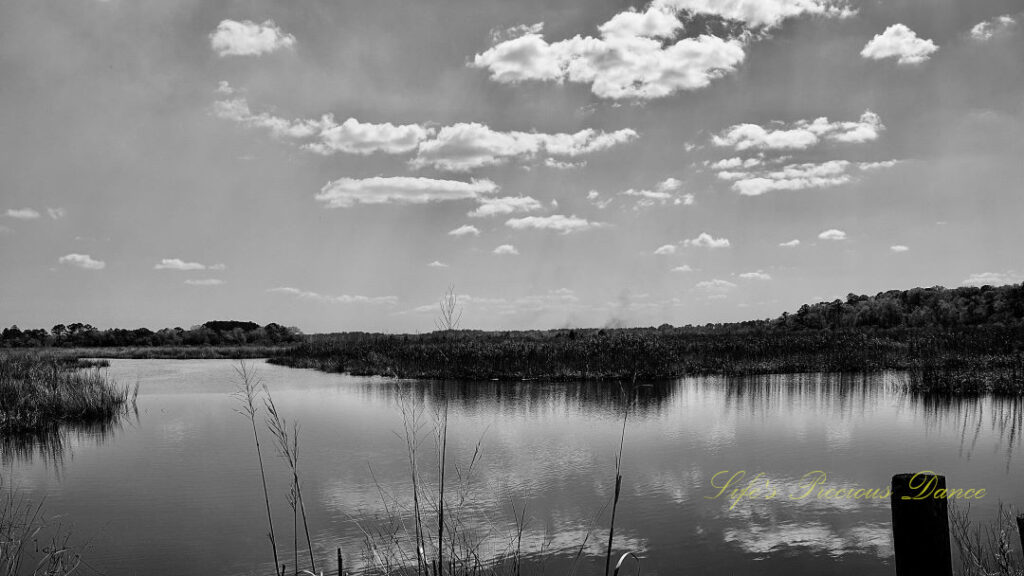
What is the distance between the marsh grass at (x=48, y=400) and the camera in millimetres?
15773

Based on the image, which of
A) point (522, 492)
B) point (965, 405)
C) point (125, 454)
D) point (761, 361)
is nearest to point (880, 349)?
point (761, 361)

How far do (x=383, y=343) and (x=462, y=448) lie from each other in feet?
99.3

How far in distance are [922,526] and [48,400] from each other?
1927cm

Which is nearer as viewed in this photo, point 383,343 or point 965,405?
point 965,405

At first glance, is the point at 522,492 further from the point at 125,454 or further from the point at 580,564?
the point at 125,454

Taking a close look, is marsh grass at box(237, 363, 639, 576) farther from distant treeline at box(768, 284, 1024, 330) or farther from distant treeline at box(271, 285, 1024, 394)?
distant treeline at box(768, 284, 1024, 330)

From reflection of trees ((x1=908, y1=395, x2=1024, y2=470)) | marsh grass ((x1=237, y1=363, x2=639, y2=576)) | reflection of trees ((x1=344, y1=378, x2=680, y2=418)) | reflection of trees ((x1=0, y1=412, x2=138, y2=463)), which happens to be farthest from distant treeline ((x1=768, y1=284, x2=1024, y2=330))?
reflection of trees ((x1=0, y1=412, x2=138, y2=463))

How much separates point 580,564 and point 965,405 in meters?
14.5

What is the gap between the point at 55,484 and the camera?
10812 mm

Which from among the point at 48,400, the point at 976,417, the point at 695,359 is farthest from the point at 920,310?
the point at 48,400

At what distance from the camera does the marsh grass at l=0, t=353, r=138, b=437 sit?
15.8 metres

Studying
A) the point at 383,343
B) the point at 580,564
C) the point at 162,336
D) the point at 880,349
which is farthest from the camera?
the point at 162,336

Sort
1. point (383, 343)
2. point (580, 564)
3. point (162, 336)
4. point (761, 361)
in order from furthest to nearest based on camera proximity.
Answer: point (162, 336), point (383, 343), point (761, 361), point (580, 564)

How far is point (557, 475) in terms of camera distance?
10.4 m
